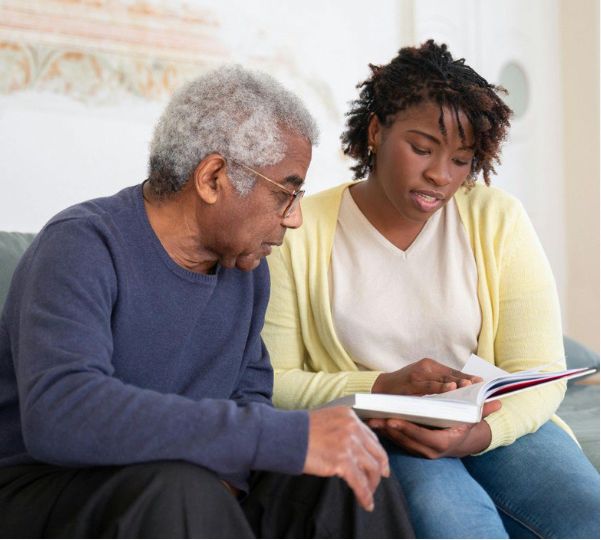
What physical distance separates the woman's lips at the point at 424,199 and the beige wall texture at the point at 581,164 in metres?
2.72

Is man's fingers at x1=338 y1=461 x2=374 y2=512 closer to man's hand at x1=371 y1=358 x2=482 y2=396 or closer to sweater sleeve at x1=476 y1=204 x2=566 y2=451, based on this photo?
man's hand at x1=371 y1=358 x2=482 y2=396

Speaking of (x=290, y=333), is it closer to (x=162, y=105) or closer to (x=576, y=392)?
(x=162, y=105)

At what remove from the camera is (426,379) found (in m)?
1.61

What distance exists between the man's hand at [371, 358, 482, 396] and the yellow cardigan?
0.10 meters

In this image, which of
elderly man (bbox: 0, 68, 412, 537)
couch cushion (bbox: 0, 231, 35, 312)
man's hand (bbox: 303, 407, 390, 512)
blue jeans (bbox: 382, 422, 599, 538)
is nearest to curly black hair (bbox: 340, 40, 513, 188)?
elderly man (bbox: 0, 68, 412, 537)

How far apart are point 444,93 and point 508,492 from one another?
857 millimetres

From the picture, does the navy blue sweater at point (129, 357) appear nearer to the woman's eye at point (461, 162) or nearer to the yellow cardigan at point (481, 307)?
the yellow cardigan at point (481, 307)

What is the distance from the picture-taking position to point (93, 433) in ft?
3.82

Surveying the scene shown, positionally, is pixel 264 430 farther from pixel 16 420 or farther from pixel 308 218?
pixel 308 218

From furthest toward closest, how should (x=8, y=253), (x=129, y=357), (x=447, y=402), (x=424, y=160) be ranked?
(x=8, y=253) → (x=424, y=160) → (x=129, y=357) → (x=447, y=402)

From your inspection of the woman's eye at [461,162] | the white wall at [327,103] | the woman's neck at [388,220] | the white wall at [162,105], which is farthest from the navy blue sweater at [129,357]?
the white wall at [162,105]

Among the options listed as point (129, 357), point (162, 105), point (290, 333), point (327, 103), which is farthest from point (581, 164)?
point (129, 357)

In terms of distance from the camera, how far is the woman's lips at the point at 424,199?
6.02ft

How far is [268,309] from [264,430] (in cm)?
75
